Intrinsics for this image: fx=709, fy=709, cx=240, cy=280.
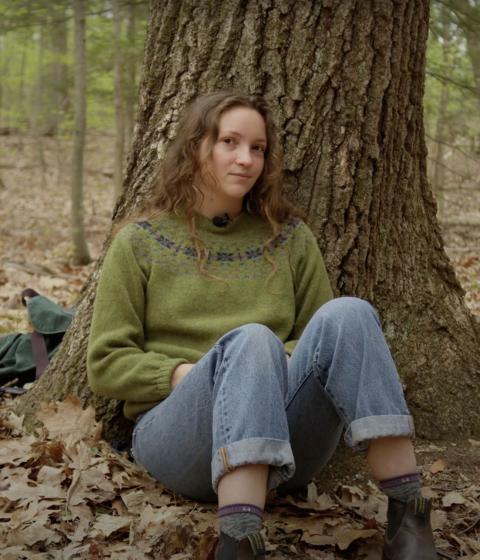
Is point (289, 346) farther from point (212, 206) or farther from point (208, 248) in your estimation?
point (212, 206)

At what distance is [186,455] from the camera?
2.46 metres

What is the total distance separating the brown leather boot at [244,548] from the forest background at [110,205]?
23cm

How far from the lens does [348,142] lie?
3.10 m

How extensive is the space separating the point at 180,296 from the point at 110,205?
13054 mm

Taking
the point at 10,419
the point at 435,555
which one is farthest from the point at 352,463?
the point at 10,419

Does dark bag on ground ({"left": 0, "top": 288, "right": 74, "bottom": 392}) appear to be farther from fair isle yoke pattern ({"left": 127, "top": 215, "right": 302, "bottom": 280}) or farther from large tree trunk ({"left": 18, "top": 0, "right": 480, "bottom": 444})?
fair isle yoke pattern ({"left": 127, "top": 215, "right": 302, "bottom": 280})

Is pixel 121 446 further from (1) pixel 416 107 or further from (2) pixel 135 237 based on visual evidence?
(1) pixel 416 107

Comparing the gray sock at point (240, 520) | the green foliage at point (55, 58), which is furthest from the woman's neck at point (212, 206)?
the green foliage at point (55, 58)

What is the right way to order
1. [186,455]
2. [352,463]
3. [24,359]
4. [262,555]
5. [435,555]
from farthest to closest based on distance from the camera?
[24,359]
[352,463]
[186,455]
[435,555]
[262,555]

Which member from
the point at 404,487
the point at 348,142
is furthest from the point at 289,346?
the point at 348,142

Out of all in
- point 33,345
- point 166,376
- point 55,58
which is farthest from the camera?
point 55,58

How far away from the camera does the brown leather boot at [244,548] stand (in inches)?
79.7

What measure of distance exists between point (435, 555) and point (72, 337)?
1.90m

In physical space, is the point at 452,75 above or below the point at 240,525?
above
